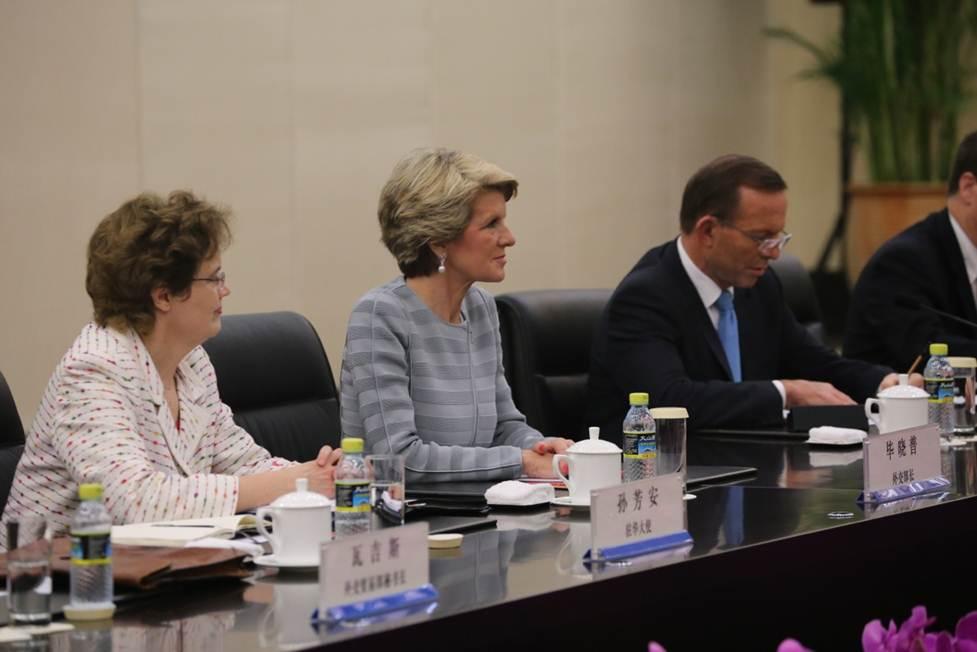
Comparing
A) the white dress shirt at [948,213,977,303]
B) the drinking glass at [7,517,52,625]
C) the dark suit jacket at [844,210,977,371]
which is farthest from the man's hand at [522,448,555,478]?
the white dress shirt at [948,213,977,303]

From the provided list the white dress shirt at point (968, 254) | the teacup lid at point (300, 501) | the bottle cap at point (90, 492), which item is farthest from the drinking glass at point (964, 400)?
the bottle cap at point (90, 492)

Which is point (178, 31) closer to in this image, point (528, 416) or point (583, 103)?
point (528, 416)

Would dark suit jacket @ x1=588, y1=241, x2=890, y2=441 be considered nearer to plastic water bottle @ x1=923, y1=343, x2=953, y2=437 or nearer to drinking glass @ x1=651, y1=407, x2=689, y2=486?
plastic water bottle @ x1=923, y1=343, x2=953, y2=437

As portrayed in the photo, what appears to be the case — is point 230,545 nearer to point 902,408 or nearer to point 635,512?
point 635,512

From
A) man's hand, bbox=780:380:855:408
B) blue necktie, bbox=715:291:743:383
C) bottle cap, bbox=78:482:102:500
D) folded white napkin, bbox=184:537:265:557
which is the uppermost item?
blue necktie, bbox=715:291:743:383

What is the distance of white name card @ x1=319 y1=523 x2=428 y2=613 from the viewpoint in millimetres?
1563

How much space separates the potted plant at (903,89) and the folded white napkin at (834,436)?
4078 mm

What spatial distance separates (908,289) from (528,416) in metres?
1.16

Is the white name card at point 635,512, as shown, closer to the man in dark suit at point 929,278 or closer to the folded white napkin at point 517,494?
the folded white napkin at point 517,494

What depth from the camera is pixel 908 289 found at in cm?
405

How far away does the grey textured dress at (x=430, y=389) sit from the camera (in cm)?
273

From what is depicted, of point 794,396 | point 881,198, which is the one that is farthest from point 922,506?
point 881,198

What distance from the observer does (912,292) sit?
4047mm

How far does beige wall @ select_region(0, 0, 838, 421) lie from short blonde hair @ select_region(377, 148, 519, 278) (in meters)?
1.46
